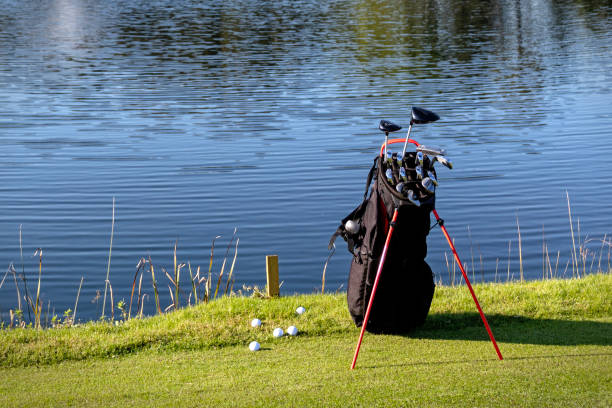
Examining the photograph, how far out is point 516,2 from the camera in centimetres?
5653

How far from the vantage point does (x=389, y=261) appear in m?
6.49

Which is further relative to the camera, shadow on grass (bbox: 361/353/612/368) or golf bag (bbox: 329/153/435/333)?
golf bag (bbox: 329/153/435/333)

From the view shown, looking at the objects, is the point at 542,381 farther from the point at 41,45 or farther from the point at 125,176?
the point at 41,45

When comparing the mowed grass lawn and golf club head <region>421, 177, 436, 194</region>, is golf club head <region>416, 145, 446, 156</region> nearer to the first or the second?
golf club head <region>421, 177, 436, 194</region>

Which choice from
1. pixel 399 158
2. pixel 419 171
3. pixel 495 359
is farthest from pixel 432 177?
pixel 495 359

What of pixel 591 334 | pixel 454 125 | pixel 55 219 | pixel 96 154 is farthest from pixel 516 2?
pixel 591 334

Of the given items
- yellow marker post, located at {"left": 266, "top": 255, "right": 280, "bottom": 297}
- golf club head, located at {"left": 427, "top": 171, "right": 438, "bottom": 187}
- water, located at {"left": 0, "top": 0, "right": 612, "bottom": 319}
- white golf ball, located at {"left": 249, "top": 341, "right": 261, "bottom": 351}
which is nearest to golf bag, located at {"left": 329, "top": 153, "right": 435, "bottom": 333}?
golf club head, located at {"left": 427, "top": 171, "right": 438, "bottom": 187}

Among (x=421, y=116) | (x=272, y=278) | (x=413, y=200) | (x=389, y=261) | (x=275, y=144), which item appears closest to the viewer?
(x=421, y=116)

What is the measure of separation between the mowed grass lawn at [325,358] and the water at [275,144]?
285 cm

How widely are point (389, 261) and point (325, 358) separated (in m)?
0.85

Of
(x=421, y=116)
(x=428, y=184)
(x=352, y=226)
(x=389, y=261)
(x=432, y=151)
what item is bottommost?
(x=389, y=261)

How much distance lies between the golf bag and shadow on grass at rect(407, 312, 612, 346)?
25cm

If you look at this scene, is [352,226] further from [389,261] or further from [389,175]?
[389,175]

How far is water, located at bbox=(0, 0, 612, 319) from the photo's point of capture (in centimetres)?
1163
